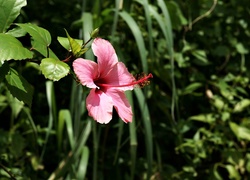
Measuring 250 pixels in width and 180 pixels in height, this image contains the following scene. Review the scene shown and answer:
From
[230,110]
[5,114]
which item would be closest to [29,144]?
[5,114]

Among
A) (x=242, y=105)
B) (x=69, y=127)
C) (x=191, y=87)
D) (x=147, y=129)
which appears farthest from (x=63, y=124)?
(x=242, y=105)

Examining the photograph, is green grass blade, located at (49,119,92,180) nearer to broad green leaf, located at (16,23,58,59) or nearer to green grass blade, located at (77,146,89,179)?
green grass blade, located at (77,146,89,179)

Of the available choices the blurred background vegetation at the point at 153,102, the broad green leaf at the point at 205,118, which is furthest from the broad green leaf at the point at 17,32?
the broad green leaf at the point at 205,118

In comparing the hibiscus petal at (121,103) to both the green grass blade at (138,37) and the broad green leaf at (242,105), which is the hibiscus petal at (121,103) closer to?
the green grass blade at (138,37)

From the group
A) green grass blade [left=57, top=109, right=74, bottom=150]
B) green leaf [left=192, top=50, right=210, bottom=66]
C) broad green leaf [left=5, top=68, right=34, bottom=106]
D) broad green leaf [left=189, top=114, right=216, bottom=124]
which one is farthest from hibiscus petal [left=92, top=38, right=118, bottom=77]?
green leaf [left=192, top=50, right=210, bottom=66]

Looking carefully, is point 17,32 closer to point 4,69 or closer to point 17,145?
point 4,69

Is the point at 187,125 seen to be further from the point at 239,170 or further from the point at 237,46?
the point at 237,46
